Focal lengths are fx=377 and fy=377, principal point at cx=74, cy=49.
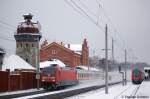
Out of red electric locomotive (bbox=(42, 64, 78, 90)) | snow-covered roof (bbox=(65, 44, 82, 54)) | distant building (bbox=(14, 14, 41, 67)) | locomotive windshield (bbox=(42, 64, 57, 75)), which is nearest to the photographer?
red electric locomotive (bbox=(42, 64, 78, 90))

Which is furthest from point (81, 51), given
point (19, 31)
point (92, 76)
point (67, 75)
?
point (67, 75)

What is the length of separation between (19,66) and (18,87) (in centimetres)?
1817

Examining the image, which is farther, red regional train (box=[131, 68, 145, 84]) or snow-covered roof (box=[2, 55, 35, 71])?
red regional train (box=[131, 68, 145, 84])

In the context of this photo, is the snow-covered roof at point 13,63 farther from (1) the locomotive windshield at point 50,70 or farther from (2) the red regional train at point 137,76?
(2) the red regional train at point 137,76

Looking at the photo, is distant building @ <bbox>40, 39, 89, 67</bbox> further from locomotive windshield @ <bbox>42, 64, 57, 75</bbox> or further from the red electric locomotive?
locomotive windshield @ <bbox>42, 64, 57, 75</bbox>

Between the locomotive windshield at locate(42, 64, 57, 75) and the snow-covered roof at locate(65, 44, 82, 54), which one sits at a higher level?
the snow-covered roof at locate(65, 44, 82, 54)

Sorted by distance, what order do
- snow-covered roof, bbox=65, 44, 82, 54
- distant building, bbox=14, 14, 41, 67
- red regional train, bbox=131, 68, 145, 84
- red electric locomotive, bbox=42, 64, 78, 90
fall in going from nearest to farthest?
red electric locomotive, bbox=42, 64, 78, 90 < red regional train, bbox=131, 68, 145, 84 < distant building, bbox=14, 14, 41, 67 < snow-covered roof, bbox=65, 44, 82, 54

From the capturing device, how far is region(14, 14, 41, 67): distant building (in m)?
83.3

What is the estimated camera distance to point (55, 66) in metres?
53.6

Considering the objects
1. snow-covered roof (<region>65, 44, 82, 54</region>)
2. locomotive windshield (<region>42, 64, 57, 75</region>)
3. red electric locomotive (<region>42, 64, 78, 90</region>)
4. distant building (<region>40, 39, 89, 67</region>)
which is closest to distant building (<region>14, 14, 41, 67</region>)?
distant building (<region>40, 39, 89, 67</region>)

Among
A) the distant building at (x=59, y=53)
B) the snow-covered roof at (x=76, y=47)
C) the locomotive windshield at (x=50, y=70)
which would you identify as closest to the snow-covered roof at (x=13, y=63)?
the locomotive windshield at (x=50, y=70)

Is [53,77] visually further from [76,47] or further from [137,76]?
[76,47]

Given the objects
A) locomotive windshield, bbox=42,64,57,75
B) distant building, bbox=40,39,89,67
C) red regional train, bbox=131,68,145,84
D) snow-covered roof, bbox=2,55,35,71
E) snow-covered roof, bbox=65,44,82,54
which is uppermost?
snow-covered roof, bbox=65,44,82,54

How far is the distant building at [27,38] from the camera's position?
83.3m
